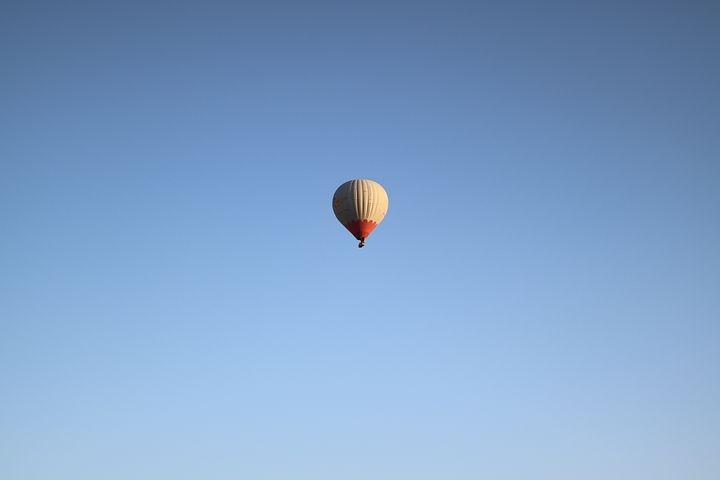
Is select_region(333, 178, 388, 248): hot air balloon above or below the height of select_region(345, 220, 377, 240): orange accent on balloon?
above

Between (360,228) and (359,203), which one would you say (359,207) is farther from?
(360,228)

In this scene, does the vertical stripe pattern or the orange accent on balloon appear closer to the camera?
the vertical stripe pattern

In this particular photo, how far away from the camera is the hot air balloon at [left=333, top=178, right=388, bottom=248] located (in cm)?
6731

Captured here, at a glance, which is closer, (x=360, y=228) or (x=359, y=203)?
(x=359, y=203)

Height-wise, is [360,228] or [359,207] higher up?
[359,207]

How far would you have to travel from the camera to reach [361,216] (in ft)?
221

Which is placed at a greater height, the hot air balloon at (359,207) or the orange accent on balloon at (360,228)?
the hot air balloon at (359,207)

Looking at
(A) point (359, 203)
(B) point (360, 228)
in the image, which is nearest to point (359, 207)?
(A) point (359, 203)

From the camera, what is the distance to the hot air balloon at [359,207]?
67.3 metres

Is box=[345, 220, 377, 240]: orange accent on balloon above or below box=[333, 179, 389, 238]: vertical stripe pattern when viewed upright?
below

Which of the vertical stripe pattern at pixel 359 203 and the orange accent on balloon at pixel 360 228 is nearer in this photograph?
the vertical stripe pattern at pixel 359 203

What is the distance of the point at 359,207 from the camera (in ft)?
220
